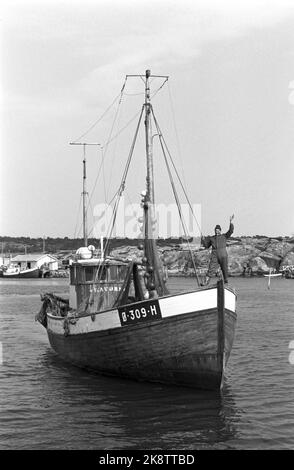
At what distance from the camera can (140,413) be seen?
1420 cm

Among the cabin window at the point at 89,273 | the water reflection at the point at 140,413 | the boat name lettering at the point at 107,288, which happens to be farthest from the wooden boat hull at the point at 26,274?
the water reflection at the point at 140,413

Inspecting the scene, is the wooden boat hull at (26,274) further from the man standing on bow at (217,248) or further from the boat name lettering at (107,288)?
the man standing on bow at (217,248)

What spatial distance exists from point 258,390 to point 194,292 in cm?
383

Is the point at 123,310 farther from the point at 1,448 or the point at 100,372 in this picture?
the point at 1,448

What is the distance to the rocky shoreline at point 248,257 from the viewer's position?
442 feet

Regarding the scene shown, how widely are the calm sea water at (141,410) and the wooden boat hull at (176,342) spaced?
1.53 ft

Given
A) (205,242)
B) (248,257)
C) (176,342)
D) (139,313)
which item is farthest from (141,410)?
(248,257)

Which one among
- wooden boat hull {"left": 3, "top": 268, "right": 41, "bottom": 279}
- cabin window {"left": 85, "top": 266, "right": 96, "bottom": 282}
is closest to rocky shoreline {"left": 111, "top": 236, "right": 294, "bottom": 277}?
wooden boat hull {"left": 3, "top": 268, "right": 41, "bottom": 279}

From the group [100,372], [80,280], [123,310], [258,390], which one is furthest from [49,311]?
[258,390]

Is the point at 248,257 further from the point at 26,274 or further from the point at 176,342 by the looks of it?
the point at 176,342

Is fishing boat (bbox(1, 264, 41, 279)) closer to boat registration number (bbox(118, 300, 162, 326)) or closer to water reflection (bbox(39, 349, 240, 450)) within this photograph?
water reflection (bbox(39, 349, 240, 450))

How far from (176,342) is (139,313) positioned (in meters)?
1.27

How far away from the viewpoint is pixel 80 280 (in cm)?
2275

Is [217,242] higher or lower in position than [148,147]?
lower
